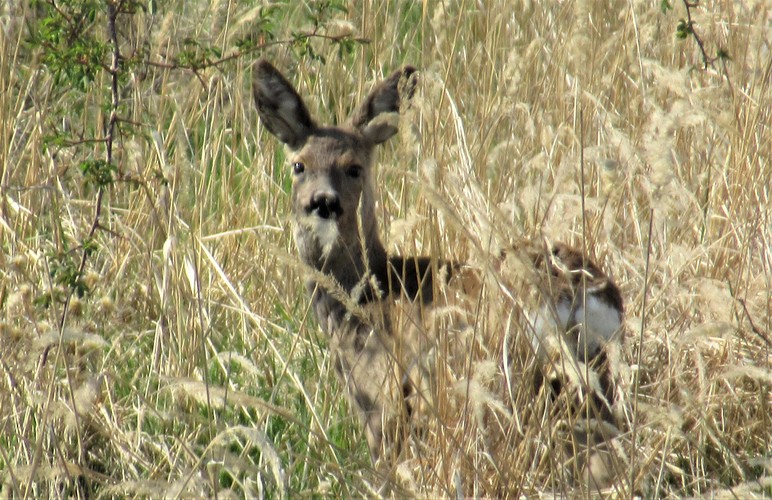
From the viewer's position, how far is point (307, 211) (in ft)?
15.1

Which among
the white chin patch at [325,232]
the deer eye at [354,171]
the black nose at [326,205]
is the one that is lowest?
the white chin patch at [325,232]

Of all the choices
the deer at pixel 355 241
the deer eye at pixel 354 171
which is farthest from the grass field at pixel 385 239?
the deer eye at pixel 354 171

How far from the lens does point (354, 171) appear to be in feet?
15.8

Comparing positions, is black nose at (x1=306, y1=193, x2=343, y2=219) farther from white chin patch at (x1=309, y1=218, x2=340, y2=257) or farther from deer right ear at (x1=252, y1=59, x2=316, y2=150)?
deer right ear at (x1=252, y1=59, x2=316, y2=150)

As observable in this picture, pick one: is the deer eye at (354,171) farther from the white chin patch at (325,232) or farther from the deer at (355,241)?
the white chin patch at (325,232)

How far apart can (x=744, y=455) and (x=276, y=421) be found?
156cm

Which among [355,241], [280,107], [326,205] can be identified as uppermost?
[280,107]

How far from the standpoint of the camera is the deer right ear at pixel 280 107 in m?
4.80

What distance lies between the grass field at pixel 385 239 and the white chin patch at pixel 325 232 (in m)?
0.21

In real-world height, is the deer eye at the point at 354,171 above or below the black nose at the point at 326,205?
above

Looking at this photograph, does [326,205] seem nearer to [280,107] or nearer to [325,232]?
[325,232]

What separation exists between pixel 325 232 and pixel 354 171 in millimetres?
337

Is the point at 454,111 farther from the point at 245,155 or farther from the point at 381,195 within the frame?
the point at 245,155

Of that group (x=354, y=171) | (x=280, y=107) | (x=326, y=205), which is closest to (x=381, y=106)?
(x=354, y=171)
